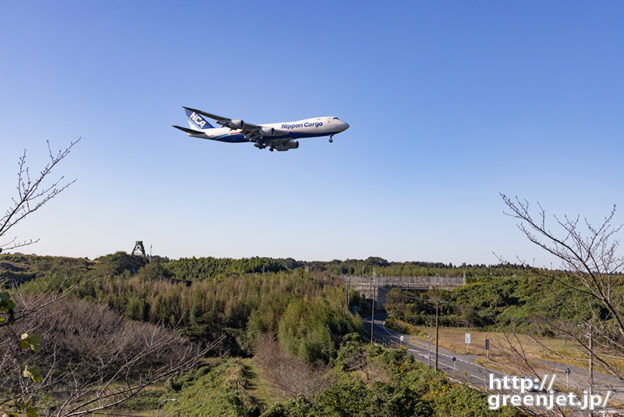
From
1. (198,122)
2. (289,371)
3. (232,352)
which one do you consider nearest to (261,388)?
(289,371)

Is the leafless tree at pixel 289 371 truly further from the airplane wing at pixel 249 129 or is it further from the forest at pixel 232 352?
the airplane wing at pixel 249 129

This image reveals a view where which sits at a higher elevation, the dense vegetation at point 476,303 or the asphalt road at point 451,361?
the dense vegetation at point 476,303

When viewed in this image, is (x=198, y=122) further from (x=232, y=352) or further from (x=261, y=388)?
(x=261, y=388)

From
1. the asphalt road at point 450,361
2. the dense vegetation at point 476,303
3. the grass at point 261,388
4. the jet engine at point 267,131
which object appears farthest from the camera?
the dense vegetation at point 476,303

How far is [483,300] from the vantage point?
182 feet

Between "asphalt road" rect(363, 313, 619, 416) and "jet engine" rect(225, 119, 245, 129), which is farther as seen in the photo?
"asphalt road" rect(363, 313, 619, 416)

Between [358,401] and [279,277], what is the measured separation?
3468cm

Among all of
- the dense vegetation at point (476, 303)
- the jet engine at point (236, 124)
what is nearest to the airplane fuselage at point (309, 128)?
the jet engine at point (236, 124)

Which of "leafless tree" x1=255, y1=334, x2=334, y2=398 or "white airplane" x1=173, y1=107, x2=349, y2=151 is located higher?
"white airplane" x1=173, y1=107, x2=349, y2=151

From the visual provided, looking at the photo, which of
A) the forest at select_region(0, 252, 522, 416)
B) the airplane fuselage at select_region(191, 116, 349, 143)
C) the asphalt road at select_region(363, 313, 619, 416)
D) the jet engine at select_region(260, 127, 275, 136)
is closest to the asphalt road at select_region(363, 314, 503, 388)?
the asphalt road at select_region(363, 313, 619, 416)

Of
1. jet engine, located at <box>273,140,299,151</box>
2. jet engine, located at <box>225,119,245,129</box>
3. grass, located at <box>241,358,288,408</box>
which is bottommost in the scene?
grass, located at <box>241,358,288,408</box>

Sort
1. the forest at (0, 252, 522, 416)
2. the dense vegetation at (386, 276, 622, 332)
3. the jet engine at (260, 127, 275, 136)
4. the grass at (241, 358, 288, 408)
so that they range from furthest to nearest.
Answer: the dense vegetation at (386, 276, 622, 332), the grass at (241, 358, 288, 408), the jet engine at (260, 127, 275, 136), the forest at (0, 252, 522, 416)

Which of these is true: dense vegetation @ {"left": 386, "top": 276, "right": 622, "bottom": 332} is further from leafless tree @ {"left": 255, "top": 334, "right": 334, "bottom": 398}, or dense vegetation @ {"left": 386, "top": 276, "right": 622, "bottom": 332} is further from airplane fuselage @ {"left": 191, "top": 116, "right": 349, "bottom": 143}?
airplane fuselage @ {"left": 191, "top": 116, "right": 349, "bottom": 143}

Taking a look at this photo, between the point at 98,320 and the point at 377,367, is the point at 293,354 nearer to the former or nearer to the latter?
the point at 377,367
